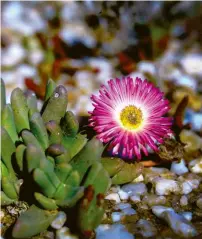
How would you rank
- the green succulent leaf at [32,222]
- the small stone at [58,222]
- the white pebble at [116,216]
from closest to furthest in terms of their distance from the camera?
the green succulent leaf at [32,222]
the small stone at [58,222]
the white pebble at [116,216]

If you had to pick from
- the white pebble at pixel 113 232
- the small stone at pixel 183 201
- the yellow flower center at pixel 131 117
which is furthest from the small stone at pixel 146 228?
the yellow flower center at pixel 131 117

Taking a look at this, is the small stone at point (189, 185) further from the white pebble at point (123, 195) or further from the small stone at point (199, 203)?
the white pebble at point (123, 195)

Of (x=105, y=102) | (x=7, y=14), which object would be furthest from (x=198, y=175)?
(x=7, y=14)

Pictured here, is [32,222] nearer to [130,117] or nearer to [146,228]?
[146,228]

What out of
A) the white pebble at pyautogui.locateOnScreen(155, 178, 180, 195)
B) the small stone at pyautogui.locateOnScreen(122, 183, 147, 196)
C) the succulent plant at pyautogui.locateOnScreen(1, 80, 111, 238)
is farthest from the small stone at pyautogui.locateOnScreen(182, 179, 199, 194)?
the succulent plant at pyautogui.locateOnScreen(1, 80, 111, 238)

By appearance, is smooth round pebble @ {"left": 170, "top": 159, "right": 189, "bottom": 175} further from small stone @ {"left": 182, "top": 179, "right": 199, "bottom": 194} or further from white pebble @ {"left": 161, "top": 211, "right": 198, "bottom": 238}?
white pebble @ {"left": 161, "top": 211, "right": 198, "bottom": 238}

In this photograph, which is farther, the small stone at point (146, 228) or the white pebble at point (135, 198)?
the white pebble at point (135, 198)

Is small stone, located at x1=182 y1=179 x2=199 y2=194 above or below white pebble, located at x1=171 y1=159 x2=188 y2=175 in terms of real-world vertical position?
below
